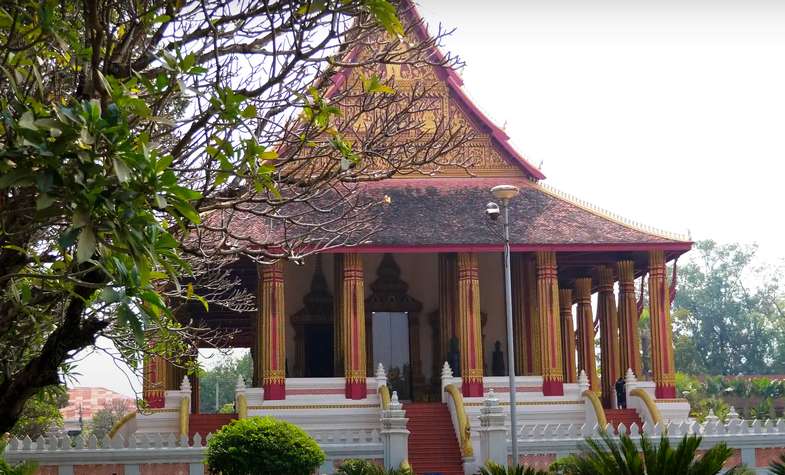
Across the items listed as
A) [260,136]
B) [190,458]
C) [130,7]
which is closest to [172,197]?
[130,7]

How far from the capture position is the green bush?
62.1 feet

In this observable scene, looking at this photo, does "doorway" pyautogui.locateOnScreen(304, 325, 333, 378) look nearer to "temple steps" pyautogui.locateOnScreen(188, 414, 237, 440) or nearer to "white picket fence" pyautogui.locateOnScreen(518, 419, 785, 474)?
"temple steps" pyautogui.locateOnScreen(188, 414, 237, 440)

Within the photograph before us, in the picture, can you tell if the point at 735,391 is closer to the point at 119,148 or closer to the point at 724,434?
the point at 724,434

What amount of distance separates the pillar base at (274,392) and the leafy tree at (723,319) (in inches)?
1939

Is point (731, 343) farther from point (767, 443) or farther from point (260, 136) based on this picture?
point (260, 136)

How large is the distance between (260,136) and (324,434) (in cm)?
1583

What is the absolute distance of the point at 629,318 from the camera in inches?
1201

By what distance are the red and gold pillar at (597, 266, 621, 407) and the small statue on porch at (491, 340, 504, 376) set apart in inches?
110

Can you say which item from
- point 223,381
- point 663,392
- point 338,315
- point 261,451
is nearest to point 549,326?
point 663,392

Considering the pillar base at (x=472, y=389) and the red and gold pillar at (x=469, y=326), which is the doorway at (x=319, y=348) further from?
the pillar base at (x=472, y=389)

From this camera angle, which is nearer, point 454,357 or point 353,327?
point 353,327

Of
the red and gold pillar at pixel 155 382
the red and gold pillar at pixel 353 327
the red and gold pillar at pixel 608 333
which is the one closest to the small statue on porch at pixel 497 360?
the red and gold pillar at pixel 608 333

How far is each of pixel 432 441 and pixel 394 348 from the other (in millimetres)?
6917

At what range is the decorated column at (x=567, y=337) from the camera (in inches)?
1331
